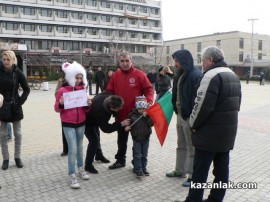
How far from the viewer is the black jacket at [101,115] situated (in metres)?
5.09

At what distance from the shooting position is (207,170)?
3906 mm

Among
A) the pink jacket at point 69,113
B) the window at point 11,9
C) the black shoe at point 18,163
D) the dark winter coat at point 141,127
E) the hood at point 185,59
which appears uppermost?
the window at point 11,9

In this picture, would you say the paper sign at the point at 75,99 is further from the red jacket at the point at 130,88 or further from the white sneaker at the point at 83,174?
the white sneaker at the point at 83,174

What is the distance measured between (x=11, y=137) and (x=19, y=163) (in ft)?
7.93

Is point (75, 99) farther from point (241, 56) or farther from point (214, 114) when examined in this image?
point (241, 56)

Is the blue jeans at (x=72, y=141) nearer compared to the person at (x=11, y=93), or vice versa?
the blue jeans at (x=72, y=141)

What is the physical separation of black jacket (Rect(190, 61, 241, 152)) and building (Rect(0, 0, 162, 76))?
53525mm

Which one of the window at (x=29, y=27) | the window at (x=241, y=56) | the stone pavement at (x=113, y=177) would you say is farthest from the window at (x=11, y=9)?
the stone pavement at (x=113, y=177)

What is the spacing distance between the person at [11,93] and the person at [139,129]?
2081mm

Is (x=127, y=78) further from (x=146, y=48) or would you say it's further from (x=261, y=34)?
(x=261, y=34)

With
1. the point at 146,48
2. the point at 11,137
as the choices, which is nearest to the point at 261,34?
the point at 146,48

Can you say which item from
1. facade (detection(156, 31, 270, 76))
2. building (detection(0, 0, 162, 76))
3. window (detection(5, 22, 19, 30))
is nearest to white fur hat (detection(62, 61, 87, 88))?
building (detection(0, 0, 162, 76))

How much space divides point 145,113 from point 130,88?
561 millimetres

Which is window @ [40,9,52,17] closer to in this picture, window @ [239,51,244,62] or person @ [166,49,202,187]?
window @ [239,51,244,62]
